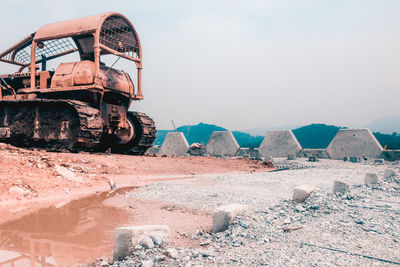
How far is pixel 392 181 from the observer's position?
5.54 m

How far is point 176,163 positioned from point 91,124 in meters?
3.06

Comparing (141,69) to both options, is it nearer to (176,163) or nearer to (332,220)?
(176,163)

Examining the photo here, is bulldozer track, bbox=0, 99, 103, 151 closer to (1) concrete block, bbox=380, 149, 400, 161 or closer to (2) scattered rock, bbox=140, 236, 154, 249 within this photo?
(2) scattered rock, bbox=140, 236, 154, 249

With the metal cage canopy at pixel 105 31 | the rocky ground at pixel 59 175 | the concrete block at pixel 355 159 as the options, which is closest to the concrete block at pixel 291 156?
the concrete block at pixel 355 159

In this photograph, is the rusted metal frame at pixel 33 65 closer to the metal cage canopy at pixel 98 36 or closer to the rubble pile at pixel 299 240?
the metal cage canopy at pixel 98 36

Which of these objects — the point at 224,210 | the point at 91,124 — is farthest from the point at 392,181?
the point at 91,124

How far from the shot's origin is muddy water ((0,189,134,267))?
2.63m

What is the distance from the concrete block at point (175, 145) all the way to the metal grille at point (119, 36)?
6149 mm

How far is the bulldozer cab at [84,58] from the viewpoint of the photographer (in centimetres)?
1016

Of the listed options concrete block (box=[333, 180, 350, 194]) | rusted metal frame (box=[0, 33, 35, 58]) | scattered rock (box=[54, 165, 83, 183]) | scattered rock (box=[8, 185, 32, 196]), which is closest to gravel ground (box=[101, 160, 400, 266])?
concrete block (box=[333, 180, 350, 194])

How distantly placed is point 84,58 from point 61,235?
31.9 feet

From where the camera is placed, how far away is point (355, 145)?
11.9 metres

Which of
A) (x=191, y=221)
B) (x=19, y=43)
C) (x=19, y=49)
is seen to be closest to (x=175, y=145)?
(x=19, y=49)

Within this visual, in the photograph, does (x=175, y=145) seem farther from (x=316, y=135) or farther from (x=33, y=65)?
(x=316, y=135)
